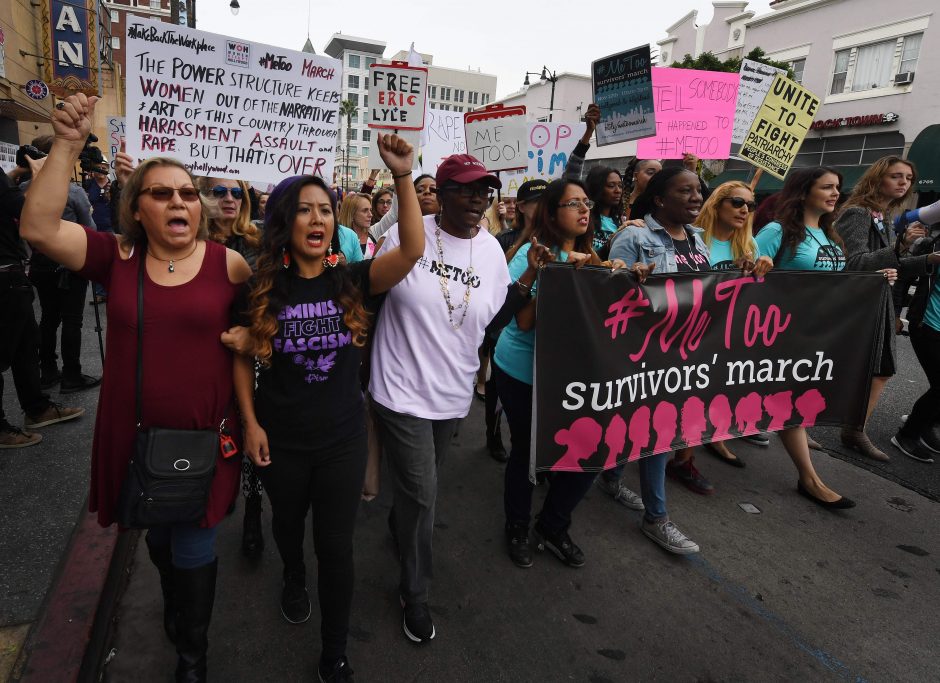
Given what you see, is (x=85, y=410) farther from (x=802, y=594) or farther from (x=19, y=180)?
(x=802, y=594)

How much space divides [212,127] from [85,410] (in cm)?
261

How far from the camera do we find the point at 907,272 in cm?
431

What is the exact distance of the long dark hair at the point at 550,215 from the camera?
2.94 meters

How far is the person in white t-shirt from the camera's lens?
2.46 meters

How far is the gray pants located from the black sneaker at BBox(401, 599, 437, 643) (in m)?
0.03

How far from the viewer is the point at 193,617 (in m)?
2.12

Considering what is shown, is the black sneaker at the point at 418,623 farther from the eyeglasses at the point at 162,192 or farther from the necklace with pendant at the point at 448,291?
the eyeglasses at the point at 162,192

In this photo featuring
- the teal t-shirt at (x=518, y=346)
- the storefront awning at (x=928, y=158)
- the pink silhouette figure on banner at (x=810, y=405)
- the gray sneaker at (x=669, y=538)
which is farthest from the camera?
the storefront awning at (x=928, y=158)

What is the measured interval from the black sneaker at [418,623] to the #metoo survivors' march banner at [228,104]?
103 inches

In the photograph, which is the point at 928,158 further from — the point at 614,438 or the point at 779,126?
the point at 614,438

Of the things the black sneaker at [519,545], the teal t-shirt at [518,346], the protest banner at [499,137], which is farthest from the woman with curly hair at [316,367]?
the protest banner at [499,137]

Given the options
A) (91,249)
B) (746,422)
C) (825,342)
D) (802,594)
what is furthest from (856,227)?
(91,249)

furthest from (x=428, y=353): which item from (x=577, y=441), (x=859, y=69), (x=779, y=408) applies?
(x=859, y=69)

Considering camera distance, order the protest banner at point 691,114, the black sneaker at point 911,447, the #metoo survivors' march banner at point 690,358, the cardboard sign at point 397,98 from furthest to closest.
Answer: the protest banner at point 691,114 < the black sneaker at point 911,447 < the cardboard sign at point 397,98 < the #metoo survivors' march banner at point 690,358
